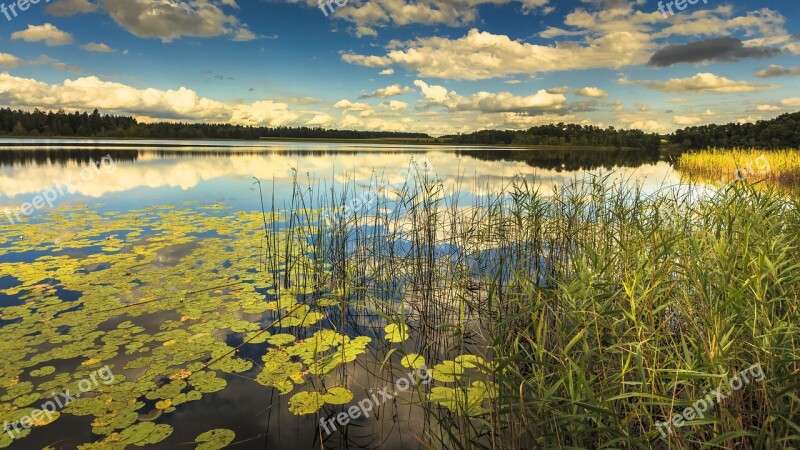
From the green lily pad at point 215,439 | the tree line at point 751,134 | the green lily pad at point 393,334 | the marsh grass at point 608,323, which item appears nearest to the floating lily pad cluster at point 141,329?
the green lily pad at point 215,439

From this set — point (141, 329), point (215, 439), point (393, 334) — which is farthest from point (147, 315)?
point (393, 334)

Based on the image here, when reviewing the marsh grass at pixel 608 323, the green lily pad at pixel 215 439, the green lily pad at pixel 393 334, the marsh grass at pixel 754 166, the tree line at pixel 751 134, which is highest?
the tree line at pixel 751 134

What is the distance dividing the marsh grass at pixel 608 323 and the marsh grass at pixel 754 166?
1088cm

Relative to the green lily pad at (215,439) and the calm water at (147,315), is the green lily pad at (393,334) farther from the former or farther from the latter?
the green lily pad at (215,439)

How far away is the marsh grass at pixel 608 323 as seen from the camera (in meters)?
2.34

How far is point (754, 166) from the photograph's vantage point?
17.4m

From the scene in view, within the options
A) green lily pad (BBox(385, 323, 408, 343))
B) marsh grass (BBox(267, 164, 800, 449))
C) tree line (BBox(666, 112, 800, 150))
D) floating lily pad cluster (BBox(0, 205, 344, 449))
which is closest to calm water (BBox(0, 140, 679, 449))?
floating lily pad cluster (BBox(0, 205, 344, 449))

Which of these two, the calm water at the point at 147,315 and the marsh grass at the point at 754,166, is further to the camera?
the marsh grass at the point at 754,166

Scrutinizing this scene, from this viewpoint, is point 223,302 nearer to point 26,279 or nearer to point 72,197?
point 26,279

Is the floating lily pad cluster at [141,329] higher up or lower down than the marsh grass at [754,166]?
lower down

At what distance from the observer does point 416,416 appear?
11.3 feet

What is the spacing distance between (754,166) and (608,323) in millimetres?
20345

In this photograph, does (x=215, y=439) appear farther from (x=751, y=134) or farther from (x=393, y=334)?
(x=751, y=134)

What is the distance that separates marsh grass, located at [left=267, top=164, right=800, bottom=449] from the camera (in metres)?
2.34
